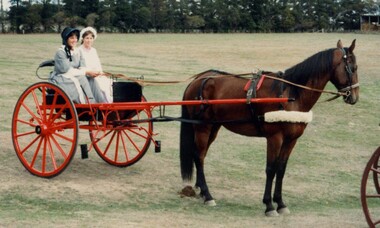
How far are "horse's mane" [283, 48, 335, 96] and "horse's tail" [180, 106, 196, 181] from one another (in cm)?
155

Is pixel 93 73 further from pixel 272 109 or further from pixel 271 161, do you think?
pixel 271 161

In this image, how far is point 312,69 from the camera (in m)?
7.54

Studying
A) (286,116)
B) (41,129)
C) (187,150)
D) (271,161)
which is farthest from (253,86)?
(41,129)

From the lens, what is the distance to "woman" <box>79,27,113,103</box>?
9094 millimetres

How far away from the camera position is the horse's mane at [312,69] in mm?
7469

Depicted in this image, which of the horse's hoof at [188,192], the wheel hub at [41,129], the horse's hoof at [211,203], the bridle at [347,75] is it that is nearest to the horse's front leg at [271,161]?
the horse's hoof at [211,203]

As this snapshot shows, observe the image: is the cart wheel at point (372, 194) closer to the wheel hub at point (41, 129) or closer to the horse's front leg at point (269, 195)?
the horse's front leg at point (269, 195)

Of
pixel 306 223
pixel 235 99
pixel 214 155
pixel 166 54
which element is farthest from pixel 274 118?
pixel 166 54

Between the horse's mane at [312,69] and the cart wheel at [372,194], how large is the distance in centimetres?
131

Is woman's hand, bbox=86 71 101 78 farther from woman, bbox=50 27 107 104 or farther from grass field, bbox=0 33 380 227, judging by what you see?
grass field, bbox=0 33 380 227

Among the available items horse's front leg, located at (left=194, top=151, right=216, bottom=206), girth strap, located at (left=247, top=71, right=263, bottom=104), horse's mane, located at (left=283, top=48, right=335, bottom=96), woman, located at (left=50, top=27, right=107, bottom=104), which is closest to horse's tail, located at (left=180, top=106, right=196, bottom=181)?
horse's front leg, located at (left=194, top=151, right=216, bottom=206)

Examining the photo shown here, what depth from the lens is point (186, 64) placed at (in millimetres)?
31984

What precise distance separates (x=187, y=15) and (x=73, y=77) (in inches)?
3104

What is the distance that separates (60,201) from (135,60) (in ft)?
85.4
